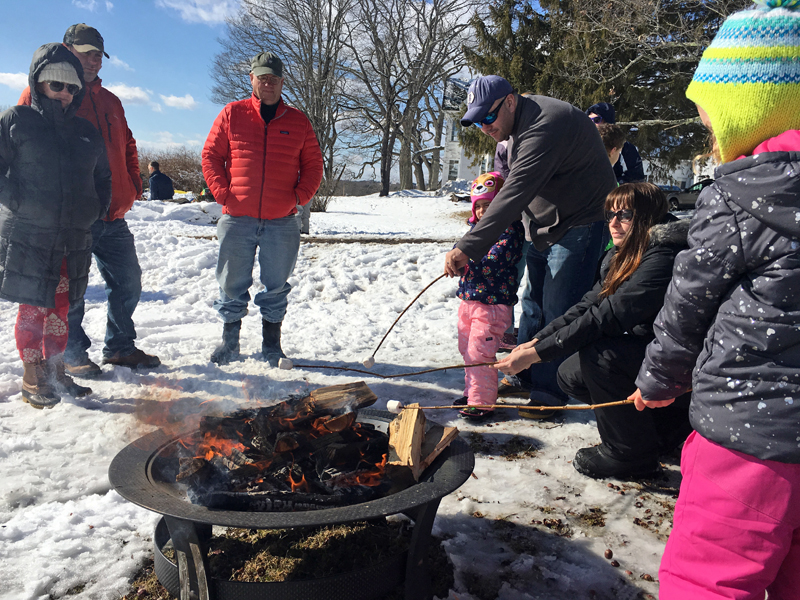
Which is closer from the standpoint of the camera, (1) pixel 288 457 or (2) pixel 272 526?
(2) pixel 272 526

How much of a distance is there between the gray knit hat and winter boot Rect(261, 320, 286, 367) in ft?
7.85

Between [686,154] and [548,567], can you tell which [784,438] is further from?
[686,154]

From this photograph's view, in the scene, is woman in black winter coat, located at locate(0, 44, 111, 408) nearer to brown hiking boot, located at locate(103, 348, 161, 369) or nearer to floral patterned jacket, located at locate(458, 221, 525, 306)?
brown hiking boot, located at locate(103, 348, 161, 369)

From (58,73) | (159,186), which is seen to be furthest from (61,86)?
(159,186)

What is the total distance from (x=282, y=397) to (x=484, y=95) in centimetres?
250

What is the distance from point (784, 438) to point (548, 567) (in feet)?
4.18

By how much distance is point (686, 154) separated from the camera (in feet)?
56.4

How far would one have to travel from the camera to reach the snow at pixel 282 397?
A: 90.2 inches

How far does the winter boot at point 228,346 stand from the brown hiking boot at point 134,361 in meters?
0.51

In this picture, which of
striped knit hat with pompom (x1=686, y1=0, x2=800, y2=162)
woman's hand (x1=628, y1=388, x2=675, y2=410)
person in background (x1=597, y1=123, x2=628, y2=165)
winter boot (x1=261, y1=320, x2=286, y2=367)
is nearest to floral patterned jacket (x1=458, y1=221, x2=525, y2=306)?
person in background (x1=597, y1=123, x2=628, y2=165)

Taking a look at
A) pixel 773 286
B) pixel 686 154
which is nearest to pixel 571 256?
pixel 773 286

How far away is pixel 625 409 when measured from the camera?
287 centimetres

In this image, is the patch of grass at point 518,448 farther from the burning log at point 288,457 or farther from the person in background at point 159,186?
the person in background at point 159,186

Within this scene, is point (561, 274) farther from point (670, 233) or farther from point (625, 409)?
point (625, 409)
